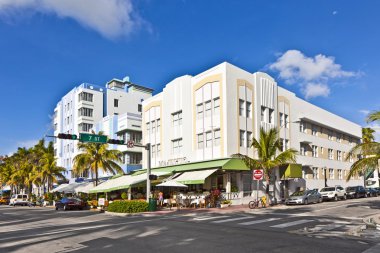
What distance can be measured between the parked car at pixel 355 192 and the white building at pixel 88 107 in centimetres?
3436

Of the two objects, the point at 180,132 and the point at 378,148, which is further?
the point at 180,132

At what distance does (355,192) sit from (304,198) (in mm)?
14675

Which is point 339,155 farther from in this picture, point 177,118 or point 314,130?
point 177,118

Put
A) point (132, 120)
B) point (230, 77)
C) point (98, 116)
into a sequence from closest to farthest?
1. point (230, 77)
2. point (132, 120)
3. point (98, 116)

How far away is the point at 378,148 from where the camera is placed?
22.0 metres

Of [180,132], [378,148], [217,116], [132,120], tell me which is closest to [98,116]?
[132,120]

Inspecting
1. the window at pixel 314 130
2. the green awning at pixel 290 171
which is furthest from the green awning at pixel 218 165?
the window at pixel 314 130

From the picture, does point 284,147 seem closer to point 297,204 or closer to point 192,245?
point 297,204

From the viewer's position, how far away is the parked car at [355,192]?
43.1 meters

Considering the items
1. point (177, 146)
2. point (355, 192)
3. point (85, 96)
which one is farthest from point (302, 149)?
point (85, 96)

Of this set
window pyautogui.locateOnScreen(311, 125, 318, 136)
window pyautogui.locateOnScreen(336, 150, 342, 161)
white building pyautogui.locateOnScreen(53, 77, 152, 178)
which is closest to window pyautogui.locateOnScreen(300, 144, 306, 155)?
window pyautogui.locateOnScreen(311, 125, 318, 136)

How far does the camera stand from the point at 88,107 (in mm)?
63312

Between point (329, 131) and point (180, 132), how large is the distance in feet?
82.0

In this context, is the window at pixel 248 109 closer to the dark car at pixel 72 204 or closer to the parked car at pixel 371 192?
the dark car at pixel 72 204
